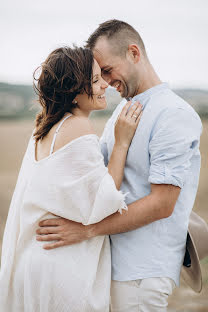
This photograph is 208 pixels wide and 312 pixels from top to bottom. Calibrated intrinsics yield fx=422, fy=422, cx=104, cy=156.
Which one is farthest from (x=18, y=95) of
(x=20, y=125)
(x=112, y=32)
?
(x=112, y=32)

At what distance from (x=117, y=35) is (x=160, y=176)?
0.86 m

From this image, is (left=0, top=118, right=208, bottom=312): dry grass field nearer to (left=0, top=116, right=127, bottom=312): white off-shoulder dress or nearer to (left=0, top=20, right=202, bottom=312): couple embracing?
(left=0, top=20, right=202, bottom=312): couple embracing

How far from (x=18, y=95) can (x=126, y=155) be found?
12284 mm

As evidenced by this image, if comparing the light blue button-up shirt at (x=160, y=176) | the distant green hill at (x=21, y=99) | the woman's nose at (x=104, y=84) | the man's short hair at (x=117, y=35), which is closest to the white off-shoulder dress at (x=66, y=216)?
the light blue button-up shirt at (x=160, y=176)

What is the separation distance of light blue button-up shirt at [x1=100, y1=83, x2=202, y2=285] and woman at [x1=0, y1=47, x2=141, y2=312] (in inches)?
2.8

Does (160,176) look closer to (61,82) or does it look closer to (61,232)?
(61,232)

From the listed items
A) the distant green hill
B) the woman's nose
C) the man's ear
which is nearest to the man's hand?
the woman's nose

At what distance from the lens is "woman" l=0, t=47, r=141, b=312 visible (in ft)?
5.99

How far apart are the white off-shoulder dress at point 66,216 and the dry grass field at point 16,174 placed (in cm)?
232

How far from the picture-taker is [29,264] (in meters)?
1.85

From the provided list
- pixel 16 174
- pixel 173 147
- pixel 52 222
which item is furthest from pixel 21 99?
pixel 173 147

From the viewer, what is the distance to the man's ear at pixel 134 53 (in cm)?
222

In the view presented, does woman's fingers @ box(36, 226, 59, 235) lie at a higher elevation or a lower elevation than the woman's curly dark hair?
lower

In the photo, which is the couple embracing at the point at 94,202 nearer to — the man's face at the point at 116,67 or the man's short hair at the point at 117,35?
the man's face at the point at 116,67
